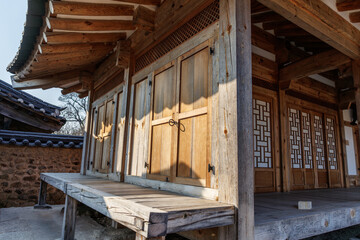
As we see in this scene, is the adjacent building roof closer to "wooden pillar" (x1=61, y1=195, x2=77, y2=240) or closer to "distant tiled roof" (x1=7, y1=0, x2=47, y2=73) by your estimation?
"distant tiled roof" (x1=7, y1=0, x2=47, y2=73)

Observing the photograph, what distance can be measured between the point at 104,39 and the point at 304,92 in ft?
14.0

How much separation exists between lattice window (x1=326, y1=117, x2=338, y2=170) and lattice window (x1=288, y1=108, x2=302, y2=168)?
1.14 m

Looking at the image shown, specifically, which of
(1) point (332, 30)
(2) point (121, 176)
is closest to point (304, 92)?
(1) point (332, 30)

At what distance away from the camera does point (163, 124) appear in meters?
3.25

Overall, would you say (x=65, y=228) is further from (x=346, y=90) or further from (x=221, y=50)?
(x=346, y=90)

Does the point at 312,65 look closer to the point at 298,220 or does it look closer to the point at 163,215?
the point at 298,220

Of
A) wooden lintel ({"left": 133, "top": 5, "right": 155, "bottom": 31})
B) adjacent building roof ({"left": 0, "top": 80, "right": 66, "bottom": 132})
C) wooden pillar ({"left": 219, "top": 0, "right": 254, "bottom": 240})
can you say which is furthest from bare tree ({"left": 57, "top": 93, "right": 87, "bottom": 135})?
wooden pillar ({"left": 219, "top": 0, "right": 254, "bottom": 240})

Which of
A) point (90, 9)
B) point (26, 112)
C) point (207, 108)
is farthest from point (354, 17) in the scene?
point (26, 112)

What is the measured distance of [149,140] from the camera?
3486 mm

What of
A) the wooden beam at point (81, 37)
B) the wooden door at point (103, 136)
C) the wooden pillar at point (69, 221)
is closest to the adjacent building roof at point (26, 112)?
the wooden door at point (103, 136)

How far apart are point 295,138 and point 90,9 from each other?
4.36m

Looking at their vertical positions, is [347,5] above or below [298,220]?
above

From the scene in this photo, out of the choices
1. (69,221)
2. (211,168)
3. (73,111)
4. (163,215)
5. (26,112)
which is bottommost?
(69,221)

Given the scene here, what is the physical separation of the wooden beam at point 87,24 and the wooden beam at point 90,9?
0.96 ft
